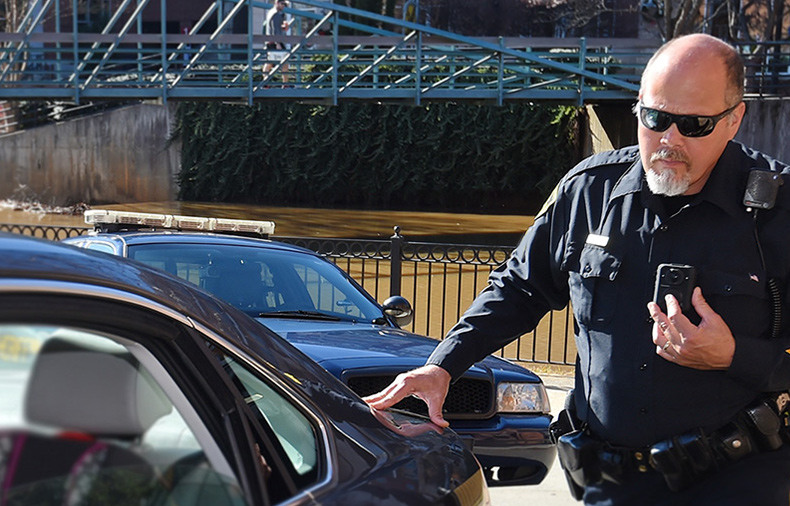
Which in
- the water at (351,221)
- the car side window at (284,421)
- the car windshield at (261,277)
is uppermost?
the car side window at (284,421)

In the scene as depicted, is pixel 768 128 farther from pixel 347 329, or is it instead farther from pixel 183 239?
pixel 183 239

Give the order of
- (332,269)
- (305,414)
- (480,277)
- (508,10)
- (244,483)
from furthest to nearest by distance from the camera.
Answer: (508,10), (480,277), (332,269), (305,414), (244,483)

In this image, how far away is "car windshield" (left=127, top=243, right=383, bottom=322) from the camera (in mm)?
5996

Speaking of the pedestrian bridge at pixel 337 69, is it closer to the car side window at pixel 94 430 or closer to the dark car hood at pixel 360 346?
the dark car hood at pixel 360 346

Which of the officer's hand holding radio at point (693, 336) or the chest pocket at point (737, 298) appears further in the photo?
the chest pocket at point (737, 298)

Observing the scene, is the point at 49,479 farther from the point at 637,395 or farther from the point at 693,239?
the point at 693,239

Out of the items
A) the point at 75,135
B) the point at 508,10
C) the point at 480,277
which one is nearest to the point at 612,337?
the point at 480,277

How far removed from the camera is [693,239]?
2.80 meters

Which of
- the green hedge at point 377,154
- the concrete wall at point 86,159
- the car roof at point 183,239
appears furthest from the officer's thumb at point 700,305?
the concrete wall at point 86,159

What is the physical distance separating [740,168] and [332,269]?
13.6ft

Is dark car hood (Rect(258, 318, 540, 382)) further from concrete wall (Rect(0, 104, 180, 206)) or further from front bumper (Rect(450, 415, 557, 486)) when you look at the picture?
concrete wall (Rect(0, 104, 180, 206))

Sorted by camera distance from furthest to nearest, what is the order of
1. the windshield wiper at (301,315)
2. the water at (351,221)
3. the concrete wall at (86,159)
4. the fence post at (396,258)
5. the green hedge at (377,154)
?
the concrete wall at (86,159) < the green hedge at (377,154) < the water at (351,221) < the fence post at (396,258) < the windshield wiper at (301,315)

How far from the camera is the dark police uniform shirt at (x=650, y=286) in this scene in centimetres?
272

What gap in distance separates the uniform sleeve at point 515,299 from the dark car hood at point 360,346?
211 centimetres
